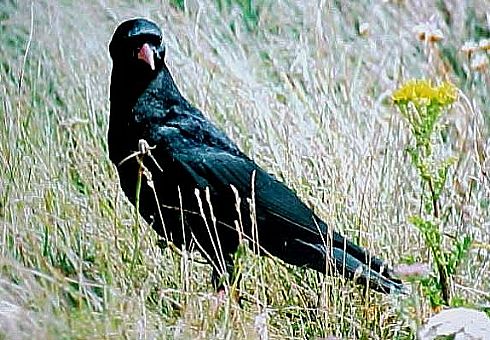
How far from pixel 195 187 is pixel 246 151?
9 cm

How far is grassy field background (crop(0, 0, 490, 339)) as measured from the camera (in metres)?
1.28

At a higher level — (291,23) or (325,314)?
(291,23)

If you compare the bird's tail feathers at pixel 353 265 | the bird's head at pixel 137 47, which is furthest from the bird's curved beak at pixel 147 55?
the bird's tail feathers at pixel 353 265

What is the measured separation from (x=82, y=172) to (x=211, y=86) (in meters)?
0.21

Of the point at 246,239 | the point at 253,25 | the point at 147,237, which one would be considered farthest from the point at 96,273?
the point at 253,25

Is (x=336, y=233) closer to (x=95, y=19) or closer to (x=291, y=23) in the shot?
(x=291, y=23)

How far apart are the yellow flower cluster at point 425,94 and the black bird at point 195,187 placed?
20cm

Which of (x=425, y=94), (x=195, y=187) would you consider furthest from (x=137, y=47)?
(x=425, y=94)

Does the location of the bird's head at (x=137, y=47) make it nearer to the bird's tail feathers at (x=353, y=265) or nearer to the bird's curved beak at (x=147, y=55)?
the bird's curved beak at (x=147, y=55)

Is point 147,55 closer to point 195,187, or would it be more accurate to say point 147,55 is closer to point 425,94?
point 195,187

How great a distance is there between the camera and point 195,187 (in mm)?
1337

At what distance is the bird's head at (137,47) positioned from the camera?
1333 millimetres

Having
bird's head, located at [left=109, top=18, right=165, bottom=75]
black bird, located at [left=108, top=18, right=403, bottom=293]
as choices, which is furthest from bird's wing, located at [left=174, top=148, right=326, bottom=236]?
bird's head, located at [left=109, top=18, right=165, bottom=75]

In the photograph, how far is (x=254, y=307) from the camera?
4.25 ft
